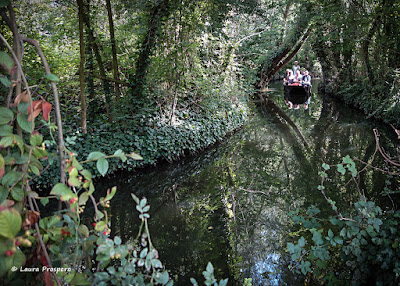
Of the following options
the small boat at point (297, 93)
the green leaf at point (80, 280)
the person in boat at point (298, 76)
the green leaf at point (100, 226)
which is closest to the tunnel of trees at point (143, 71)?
the green leaf at point (80, 280)

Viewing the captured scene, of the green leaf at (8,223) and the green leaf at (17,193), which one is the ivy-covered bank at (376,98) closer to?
the green leaf at (17,193)

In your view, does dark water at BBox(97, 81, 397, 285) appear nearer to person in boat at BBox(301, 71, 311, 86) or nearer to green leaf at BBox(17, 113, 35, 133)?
green leaf at BBox(17, 113, 35, 133)

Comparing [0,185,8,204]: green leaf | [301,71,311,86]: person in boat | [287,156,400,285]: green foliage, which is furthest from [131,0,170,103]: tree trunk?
[301,71,311,86]: person in boat

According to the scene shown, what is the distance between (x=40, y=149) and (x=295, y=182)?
520 centimetres

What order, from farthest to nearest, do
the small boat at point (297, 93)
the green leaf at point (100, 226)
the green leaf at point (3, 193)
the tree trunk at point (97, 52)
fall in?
the small boat at point (297, 93) < the tree trunk at point (97, 52) < the green leaf at point (100, 226) < the green leaf at point (3, 193)

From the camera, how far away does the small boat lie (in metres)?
18.2

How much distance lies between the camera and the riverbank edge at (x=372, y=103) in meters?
8.63

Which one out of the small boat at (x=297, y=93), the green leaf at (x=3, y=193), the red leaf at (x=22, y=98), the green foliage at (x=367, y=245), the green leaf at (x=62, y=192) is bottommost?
the small boat at (x=297, y=93)

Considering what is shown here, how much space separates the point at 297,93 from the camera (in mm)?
19297

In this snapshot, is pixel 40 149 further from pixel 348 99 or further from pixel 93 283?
pixel 348 99

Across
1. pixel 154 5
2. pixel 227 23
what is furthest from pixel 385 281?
pixel 227 23

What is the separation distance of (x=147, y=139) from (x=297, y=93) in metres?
14.7

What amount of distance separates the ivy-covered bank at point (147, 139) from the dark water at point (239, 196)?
30 cm

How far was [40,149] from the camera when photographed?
1455 mm
